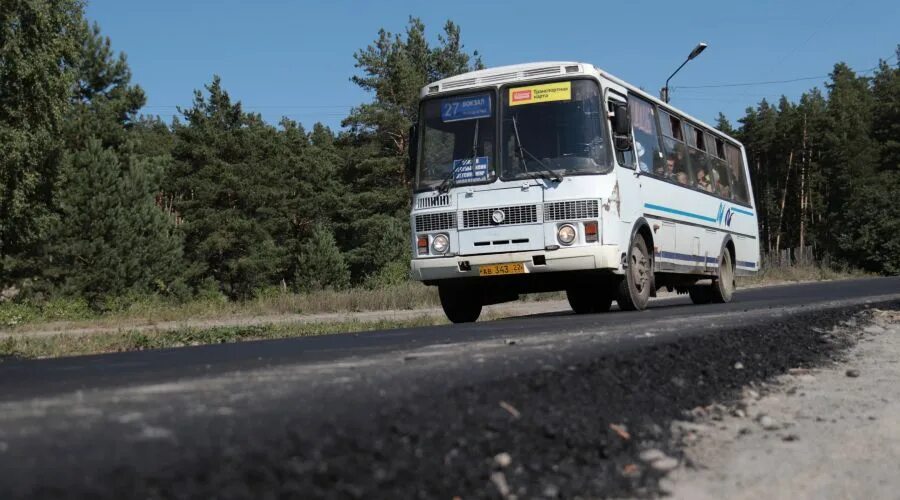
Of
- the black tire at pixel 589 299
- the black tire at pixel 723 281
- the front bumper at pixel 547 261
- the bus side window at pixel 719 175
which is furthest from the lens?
the bus side window at pixel 719 175

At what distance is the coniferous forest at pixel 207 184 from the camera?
122ft

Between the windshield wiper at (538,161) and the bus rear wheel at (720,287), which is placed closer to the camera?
the windshield wiper at (538,161)

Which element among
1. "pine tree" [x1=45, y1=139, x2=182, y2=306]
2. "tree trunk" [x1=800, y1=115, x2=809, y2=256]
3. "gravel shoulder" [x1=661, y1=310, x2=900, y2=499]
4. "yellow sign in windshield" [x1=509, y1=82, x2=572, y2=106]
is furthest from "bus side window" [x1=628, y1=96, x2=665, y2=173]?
"tree trunk" [x1=800, y1=115, x2=809, y2=256]

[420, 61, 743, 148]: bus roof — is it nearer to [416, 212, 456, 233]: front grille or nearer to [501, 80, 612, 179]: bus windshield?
[501, 80, 612, 179]: bus windshield

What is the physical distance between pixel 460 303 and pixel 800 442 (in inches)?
406

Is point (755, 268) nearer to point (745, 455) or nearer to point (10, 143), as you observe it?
point (745, 455)

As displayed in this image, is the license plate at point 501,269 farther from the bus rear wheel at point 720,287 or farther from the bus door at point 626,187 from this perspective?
the bus rear wheel at point 720,287

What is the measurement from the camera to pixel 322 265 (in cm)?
5978

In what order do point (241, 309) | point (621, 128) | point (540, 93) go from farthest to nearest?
point (241, 309) → point (540, 93) → point (621, 128)

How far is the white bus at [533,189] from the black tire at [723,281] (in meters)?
3.88

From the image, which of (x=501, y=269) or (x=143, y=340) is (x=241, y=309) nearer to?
(x=143, y=340)

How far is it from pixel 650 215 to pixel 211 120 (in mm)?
49247

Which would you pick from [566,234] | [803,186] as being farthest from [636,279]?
[803,186]

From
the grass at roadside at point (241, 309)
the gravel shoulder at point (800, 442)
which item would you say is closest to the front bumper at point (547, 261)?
the gravel shoulder at point (800, 442)
